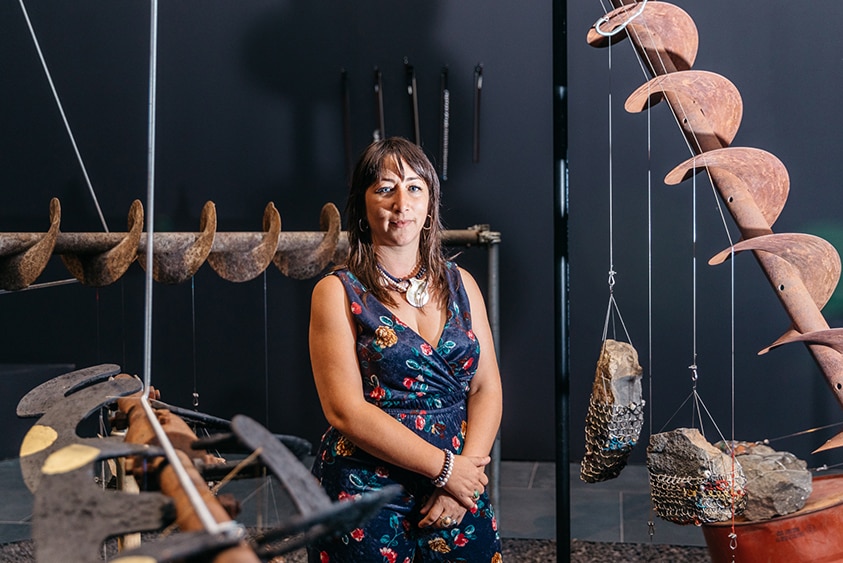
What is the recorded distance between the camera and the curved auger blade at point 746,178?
4.99 feet

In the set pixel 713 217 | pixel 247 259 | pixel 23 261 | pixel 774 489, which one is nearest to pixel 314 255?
pixel 247 259

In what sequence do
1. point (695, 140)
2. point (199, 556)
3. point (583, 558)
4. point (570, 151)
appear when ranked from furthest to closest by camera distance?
point (570, 151)
point (583, 558)
point (695, 140)
point (199, 556)

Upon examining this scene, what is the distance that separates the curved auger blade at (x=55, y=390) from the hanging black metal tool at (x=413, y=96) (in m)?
2.17

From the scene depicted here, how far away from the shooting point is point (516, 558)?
7.91 ft

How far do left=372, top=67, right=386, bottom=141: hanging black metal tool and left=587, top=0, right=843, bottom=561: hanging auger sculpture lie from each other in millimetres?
1602

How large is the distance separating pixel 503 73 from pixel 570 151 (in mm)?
365

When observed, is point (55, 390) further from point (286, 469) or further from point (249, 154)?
point (249, 154)

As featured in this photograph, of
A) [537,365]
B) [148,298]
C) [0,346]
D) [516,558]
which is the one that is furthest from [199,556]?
[0,346]

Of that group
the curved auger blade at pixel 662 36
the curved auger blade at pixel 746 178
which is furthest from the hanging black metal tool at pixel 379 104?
the curved auger blade at pixel 746 178

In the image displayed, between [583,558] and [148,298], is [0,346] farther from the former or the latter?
[148,298]

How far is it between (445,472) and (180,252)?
875mm

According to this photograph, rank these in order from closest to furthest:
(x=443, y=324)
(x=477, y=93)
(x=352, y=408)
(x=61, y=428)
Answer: (x=61, y=428) < (x=352, y=408) < (x=443, y=324) < (x=477, y=93)

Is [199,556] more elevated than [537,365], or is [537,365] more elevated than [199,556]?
[199,556]

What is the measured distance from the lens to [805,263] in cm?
153
